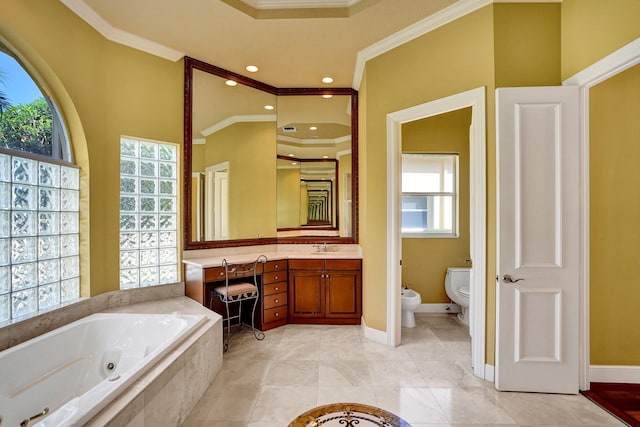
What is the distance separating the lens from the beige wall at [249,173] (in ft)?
11.4

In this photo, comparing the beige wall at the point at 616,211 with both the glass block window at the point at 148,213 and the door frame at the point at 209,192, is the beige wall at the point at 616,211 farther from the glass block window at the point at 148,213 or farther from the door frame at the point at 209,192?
the glass block window at the point at 148,213

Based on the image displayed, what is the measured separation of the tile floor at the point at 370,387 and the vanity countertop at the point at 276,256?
84 centimetres

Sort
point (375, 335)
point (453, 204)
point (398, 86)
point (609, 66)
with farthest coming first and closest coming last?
point (453, 204), point (375, 335), point (398, 86), point (609, 66)

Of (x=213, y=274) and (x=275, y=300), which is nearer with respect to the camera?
(x=213, y=274)

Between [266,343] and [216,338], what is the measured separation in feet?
2.37

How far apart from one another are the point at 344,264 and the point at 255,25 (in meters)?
2.54

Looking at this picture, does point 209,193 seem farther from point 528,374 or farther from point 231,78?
point 528,374

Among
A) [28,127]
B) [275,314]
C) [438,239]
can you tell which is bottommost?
[275,314]

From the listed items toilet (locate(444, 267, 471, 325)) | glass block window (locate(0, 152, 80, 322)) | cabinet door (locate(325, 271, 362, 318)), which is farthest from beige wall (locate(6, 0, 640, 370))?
toilet (locate(444, 267, 471, 325))

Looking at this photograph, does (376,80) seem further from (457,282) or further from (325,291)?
(457,282)

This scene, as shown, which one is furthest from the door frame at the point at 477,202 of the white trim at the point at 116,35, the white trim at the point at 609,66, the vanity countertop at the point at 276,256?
the white trim at the point at 116,35

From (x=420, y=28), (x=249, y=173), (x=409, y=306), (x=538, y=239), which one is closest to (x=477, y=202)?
(x=538, y=239)

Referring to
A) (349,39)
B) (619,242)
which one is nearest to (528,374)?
(619,242)

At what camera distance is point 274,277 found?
3385mm
